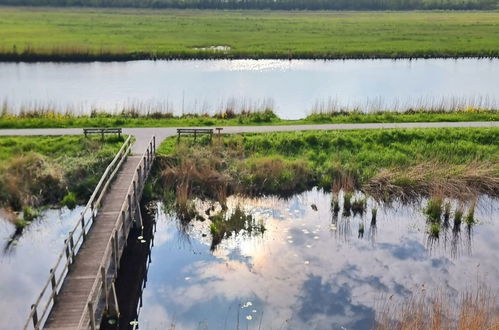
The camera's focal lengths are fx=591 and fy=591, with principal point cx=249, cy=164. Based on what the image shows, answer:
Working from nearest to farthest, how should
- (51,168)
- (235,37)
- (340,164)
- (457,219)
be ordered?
(457,219), (51,168), (340,164), (235,37)

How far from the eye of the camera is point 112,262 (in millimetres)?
18781

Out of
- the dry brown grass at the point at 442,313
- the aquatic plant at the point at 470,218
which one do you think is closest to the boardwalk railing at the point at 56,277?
the dry brown grass at the point at 442,313

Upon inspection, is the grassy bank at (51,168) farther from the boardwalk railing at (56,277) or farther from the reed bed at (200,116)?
the reed bed at (200,116)

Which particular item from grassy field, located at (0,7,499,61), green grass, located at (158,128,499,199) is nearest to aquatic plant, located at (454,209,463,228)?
green grass, located at (158,128,499,199)

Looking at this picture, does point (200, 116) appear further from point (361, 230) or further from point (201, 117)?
point (361, 230)

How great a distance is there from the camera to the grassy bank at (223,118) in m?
35.2

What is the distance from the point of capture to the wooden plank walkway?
52.0 ft

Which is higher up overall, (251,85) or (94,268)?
(251,85)

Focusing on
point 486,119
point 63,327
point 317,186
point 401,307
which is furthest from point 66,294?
point 486,119

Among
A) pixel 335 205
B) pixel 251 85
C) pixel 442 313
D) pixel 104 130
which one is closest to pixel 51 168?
pixel 104 130

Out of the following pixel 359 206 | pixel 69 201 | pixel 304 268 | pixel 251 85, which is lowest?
pixel 304 268

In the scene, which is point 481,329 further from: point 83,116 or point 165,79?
point 165,79

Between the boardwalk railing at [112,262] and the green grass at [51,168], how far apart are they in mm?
3976

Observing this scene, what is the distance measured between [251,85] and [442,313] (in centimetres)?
3673
